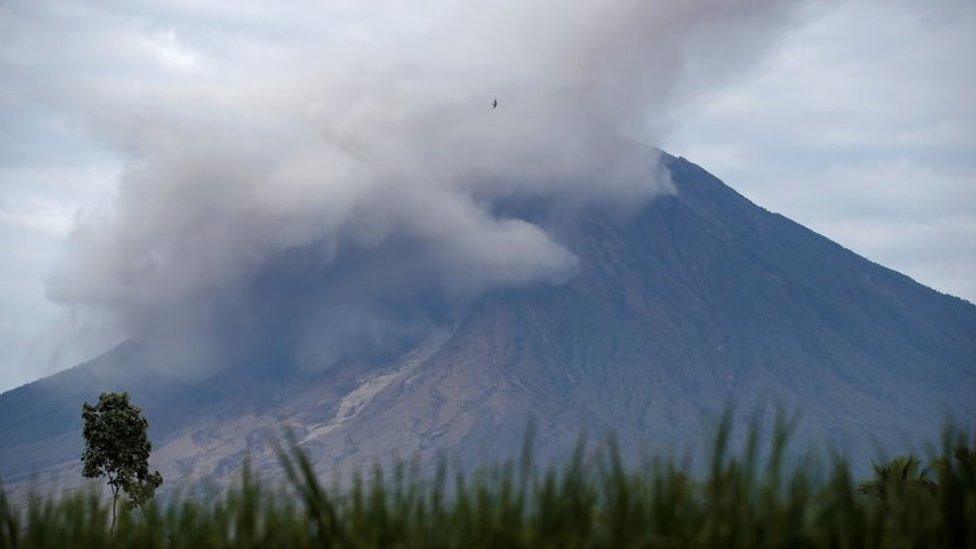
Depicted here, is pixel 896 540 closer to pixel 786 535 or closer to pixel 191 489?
pixel 786 535

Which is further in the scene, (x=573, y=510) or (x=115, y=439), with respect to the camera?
(x=115, y=439)

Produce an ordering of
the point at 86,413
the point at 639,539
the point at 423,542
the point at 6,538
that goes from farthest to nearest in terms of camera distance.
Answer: the point at 86,413
the point at 6,538
the point at 423,542
the point at 639,539

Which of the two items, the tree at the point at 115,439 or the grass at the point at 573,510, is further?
the tree at the point at 115,439

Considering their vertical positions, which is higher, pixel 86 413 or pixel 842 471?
pixel 86 413

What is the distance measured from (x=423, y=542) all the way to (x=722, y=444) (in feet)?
5.26

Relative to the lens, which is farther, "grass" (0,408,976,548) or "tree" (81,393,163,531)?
"tree" (81,393,163,531)

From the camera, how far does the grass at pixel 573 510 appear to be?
5.82 m

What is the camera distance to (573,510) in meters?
6.45

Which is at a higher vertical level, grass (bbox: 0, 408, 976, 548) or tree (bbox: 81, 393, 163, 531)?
tree (bbox: 81, 393, 163, 531)

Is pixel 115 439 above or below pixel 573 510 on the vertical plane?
above

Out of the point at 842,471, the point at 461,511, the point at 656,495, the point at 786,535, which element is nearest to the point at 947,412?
the point at 842,471

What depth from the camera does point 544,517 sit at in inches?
245

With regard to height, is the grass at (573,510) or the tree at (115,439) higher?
the tree at (115,439)

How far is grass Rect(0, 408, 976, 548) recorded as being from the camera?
19.1 ft
